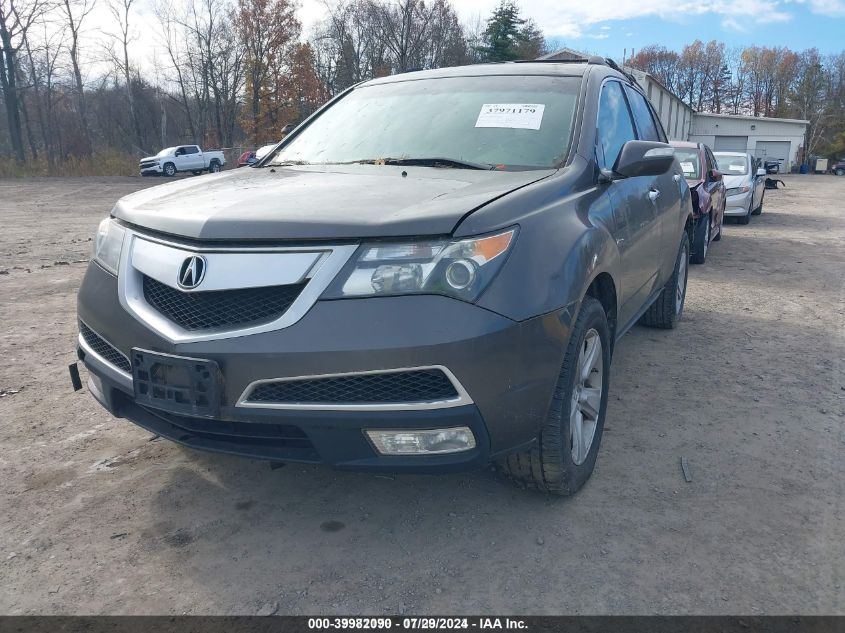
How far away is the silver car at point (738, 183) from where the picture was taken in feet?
43.1

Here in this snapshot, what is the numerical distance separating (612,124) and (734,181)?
1080cm

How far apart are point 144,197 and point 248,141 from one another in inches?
2054

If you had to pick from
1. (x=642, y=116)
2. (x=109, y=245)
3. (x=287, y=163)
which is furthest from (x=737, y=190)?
(x=109, y=245)

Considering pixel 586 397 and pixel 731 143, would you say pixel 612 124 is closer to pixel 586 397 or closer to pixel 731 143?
pixel 586 397

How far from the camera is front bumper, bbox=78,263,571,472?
6.86ft

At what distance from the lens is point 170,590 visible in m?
2.28

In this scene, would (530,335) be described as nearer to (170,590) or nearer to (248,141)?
(170,590)

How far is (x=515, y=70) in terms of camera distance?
375 centimetres

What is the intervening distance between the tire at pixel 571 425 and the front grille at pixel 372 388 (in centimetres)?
53

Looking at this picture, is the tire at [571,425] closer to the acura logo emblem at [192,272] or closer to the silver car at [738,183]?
the acura logo emblem at [192,272]

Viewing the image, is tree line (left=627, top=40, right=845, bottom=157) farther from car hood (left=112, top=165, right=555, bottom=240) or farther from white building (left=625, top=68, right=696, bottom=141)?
car hood (left=112, top=165, right=555, bottom=240)

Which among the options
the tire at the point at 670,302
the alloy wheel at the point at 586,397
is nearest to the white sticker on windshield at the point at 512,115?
the alloy wheel at the point at 586,397

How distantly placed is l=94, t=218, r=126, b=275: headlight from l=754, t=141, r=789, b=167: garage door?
60838 mm

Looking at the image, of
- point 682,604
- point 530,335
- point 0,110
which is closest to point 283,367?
point 530,335
